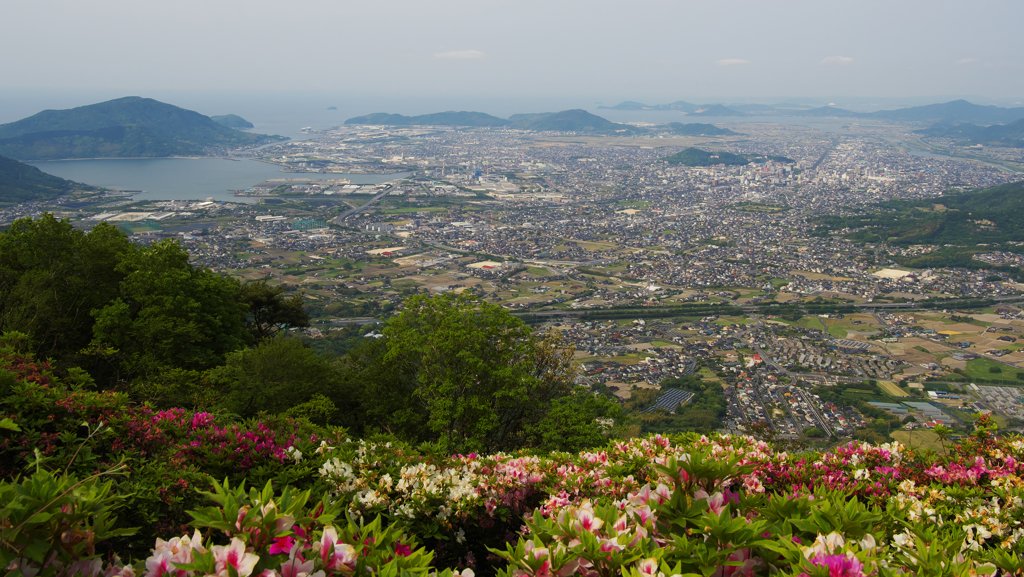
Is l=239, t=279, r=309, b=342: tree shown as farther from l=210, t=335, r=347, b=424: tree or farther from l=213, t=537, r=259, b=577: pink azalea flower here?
l=213, t=537, r=259, b=577: pink azalea flower

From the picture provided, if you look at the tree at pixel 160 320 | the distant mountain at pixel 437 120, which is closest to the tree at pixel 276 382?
the tree at pixel 160 320

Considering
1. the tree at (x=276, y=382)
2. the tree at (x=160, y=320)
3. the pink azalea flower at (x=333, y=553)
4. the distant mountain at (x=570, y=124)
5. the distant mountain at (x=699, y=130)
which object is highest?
the distant mountain at (x=570, y=124)

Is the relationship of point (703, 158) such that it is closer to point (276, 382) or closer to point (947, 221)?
point (947, 221)

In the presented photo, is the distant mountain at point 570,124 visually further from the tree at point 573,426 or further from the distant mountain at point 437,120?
the tree at point 573,426

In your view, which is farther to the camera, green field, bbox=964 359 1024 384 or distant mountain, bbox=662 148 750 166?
distant mountain, bbox=662 148 750 166

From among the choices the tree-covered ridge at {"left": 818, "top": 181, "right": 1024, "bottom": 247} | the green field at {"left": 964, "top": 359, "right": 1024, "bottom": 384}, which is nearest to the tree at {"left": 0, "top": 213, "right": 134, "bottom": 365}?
the green field at {"left": 964, "top": 359, "right": 1024, "bottom": 384}

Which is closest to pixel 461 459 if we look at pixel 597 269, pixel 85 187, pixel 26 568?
pixel 26 568

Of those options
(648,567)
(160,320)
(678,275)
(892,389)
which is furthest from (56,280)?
(678,275)
